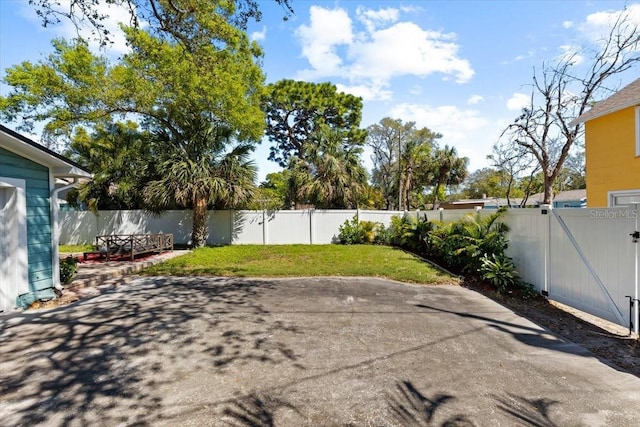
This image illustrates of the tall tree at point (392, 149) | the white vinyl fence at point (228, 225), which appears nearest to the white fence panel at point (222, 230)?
the white vinyl fence at point (228, 225)

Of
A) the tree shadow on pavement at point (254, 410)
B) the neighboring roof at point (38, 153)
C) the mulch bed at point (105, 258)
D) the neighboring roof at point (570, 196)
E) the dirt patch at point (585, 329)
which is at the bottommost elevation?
the dirt patch at point (585, 329)

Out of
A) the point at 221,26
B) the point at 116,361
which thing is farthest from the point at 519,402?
the point at 221,26

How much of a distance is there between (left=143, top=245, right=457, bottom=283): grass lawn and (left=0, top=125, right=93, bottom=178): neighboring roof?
3.02 metres

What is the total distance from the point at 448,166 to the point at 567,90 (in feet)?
38.2

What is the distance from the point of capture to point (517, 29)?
846cm

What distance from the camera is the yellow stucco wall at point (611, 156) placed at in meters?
8.15

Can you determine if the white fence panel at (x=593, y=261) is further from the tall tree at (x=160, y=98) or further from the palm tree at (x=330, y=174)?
the tall tree at (x=160, y=98)

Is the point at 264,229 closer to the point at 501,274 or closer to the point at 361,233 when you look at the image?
the point at 361,233

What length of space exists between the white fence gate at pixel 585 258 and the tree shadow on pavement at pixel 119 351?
13.9ft

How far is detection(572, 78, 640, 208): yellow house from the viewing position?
8070 mm

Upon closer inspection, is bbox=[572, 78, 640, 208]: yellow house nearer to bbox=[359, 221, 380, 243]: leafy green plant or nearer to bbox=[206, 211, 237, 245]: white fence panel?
bbox=[359, 221, 380, 243]: leafy green plant

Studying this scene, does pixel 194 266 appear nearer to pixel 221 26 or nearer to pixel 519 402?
pixel 221 26

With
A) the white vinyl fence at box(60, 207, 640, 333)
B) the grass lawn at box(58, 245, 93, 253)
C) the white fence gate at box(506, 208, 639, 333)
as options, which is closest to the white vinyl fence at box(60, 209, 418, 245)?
the grass lawn at box(58, 245, 93, 253)

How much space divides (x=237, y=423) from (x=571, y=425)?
2.43 m
